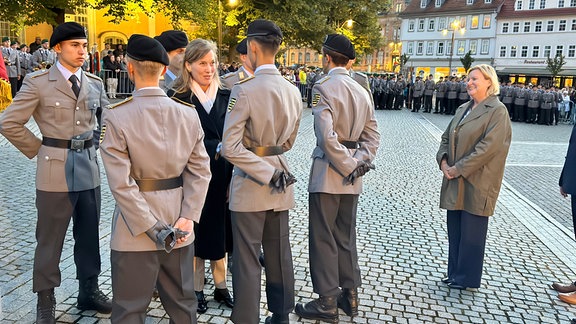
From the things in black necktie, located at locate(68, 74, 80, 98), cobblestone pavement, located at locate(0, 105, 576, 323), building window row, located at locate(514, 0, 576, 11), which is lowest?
cobblestone pavement, located at locate(0, 105, 576, 323)

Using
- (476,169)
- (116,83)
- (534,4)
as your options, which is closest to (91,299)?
(476,169)

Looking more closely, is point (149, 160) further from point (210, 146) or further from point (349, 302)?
point (349, 302)

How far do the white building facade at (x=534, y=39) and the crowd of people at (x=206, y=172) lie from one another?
64362 millimetres

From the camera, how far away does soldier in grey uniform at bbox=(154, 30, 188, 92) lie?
4469mm

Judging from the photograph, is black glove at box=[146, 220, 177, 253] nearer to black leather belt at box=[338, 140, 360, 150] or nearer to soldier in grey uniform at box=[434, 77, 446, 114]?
black leather belt at box=[338, 140, 360, 150]

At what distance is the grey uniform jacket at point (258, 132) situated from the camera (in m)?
3.48

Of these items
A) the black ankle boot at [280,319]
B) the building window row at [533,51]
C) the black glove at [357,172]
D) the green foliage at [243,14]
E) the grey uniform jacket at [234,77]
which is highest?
the building window row at [533,51]

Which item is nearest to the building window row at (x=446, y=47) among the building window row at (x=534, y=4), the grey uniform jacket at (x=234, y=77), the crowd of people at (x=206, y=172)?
the building window row at (x=534, y=4)

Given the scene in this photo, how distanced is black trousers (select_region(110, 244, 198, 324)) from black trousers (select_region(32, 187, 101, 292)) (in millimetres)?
1153

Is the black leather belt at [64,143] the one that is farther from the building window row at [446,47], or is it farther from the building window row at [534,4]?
the building window row at [446,47]

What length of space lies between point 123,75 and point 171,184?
1841 centimetres

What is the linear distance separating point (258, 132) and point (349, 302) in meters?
1.72

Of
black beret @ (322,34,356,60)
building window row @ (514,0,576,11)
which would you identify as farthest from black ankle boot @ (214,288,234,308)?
building window row @ (514,0,576,11)

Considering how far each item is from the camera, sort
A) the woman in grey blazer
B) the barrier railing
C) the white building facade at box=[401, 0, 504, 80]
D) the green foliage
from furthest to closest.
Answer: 1. the white building facade at box=[401, 0, 504, 80]
2. the green foliage
3. the barrier railing
4. the woman in grey blazer
